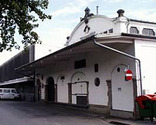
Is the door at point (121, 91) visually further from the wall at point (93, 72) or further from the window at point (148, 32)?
the window at point (148, 32)

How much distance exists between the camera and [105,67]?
52.3 ft

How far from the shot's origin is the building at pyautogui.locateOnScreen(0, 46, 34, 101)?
32.2 metres

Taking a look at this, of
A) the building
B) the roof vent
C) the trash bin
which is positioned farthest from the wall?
the building

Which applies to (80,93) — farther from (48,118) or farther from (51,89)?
(51,89)

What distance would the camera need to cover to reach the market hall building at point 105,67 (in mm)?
13352

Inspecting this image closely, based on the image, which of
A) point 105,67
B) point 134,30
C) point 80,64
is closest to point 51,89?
point 80,64

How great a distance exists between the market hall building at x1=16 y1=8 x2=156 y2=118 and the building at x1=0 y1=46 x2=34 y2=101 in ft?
21.8

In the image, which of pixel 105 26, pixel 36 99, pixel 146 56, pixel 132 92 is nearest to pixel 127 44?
pixel 146 56

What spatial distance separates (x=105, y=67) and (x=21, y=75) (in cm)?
2269

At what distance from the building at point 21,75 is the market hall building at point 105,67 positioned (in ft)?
21.8

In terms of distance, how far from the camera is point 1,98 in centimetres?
3359

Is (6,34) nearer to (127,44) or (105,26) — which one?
(127,44)

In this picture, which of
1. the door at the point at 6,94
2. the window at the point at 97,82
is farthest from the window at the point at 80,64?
the door at the point at 6,94

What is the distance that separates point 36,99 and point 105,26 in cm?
1294
